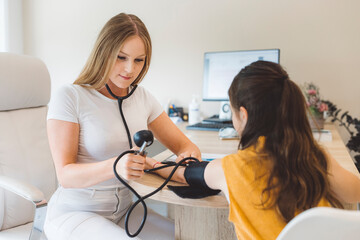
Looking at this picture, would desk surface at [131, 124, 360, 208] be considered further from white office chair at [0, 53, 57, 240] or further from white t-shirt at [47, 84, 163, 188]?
white office chair at [0, 53, 57, 240]

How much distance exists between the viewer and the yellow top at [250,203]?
0.66m

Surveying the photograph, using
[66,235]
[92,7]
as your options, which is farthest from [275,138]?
[92,7]

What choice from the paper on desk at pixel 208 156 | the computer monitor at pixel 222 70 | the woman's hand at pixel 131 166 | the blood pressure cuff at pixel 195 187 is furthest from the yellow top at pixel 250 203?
the computer monitor at pixel 222 70

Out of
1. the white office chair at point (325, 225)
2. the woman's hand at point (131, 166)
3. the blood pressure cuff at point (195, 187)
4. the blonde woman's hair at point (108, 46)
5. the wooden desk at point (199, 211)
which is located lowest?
the wooden desk at point (199, 211)

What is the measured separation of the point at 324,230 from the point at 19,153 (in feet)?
3.67

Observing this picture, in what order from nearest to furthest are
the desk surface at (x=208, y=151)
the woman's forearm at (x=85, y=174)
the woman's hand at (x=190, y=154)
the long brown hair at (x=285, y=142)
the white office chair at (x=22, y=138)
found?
the long brown hair at (x=285, y=142) < the desk surface at (x=208, y=151) < the woman's forearm at (x=85, y=174) < the woman's hand at (x=190, y=154) < the white office chair at (x=22, y=138)

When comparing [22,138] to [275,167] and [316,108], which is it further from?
[316,108]

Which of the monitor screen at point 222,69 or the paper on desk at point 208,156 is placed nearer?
the paper on desk at point 208,156

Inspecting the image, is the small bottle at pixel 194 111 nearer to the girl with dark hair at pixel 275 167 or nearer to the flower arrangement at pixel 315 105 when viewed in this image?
the flower arrangement at pixel 315 105

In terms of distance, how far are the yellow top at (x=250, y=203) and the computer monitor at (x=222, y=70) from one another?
4.83 ft

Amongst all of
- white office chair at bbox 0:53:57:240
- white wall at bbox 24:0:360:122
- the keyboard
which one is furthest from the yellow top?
white wall at bbox 24:0:360:122

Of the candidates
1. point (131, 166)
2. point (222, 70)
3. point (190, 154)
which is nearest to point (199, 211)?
point (190, 154)

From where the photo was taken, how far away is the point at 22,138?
1.26 meters

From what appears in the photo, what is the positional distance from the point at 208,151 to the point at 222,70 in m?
0.97
